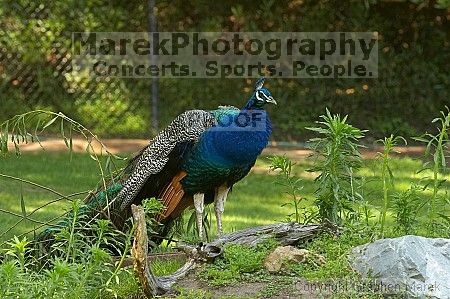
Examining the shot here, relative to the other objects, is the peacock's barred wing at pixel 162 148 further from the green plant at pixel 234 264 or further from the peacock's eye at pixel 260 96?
the green plant at pixel 234 264

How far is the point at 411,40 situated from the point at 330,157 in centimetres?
675

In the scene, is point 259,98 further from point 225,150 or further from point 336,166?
point 336,166

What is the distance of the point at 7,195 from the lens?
25.8 ft

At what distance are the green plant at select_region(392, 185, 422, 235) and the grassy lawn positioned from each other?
5.97 feet

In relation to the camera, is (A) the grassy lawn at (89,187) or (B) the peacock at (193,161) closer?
(B) the peacock at (193,161)

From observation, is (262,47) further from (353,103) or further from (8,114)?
(8,114)

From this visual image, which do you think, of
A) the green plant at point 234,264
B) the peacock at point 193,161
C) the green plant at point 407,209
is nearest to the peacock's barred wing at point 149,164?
the peacock at point 193,161

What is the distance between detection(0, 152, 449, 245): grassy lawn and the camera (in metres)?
7.04

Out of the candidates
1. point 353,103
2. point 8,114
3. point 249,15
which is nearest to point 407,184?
point 353,103

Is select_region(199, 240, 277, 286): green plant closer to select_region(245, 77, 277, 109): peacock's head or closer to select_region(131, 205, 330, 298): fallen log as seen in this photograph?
select_region(131, 205, 330, 298): fallen log

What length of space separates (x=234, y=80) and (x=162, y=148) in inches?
233

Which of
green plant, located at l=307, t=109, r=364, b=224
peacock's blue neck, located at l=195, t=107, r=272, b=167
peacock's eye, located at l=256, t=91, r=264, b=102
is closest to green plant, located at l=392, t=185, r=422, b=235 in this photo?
green plant, located at l=307, t=109, r=364, b=224

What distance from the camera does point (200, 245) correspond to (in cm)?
445

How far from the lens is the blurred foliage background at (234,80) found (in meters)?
10.7
